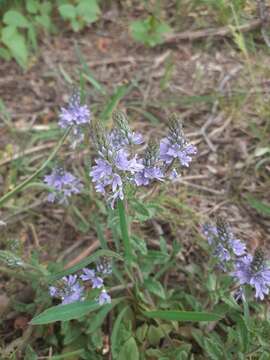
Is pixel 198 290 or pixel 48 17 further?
pixel 48 17

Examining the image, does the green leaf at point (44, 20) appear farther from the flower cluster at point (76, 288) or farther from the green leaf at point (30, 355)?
the green leaf at point (30, 355)

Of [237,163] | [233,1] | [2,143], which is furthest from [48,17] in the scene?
[237,163]

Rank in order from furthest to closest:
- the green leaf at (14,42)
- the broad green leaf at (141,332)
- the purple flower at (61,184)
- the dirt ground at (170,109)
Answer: the green leaf at (14,42) < the dirt ground at (170,109) < the purple flower at (61,184) < the broad green leaf at (141,332)

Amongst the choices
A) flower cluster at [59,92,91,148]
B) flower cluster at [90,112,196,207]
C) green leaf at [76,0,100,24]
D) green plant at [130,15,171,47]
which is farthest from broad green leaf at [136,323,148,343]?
green leaf at [76,0,100,24]

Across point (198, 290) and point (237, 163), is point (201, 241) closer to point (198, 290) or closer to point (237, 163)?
point (198, 290)

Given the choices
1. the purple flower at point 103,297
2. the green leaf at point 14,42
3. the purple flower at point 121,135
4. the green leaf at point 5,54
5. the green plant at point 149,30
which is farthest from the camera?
the green plant at point 149,30

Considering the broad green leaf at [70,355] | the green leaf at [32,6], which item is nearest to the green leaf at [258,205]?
the broad green leaf at [70,355]
